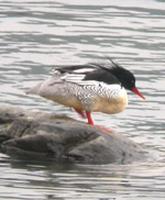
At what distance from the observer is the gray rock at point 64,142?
48.5 ft

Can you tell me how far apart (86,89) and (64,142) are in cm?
83

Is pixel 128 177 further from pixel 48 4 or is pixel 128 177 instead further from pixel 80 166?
pixel 48 4

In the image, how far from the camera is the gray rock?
1479 cm

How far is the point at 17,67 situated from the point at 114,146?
5.75 meters

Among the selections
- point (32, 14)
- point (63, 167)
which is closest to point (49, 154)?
point (63, 167)

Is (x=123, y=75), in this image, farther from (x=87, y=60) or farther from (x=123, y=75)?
(x=87, y=60)

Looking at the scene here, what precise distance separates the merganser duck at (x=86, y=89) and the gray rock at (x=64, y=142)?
301 millimetres

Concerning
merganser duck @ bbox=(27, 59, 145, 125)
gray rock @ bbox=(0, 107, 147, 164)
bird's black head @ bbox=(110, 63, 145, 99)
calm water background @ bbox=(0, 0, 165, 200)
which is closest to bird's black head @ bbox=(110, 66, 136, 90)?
bird's black head @ bbox=(110, 63, 145, 99)

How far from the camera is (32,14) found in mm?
25062

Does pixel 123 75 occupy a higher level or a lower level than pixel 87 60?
higher

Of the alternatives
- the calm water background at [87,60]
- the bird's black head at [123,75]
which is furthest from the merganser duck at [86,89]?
the calm water background at [87,60]

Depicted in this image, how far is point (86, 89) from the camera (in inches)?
597

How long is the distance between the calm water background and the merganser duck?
92 cm

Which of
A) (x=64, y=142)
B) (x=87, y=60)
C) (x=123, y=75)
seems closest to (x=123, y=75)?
(x=123, y=75)
